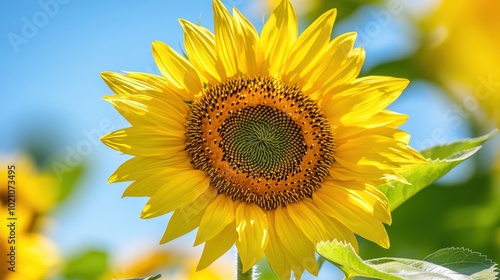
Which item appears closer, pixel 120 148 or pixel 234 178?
pixel 120 148

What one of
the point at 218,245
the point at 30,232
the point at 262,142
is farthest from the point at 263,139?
A: the point at 30,232

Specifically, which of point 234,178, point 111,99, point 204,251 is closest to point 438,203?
point 234,178

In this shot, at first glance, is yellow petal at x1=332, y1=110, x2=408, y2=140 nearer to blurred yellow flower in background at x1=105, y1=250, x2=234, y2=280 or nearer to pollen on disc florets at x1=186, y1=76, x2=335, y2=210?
pollen on disc florets at x1=186, y1=76, x2=335, y2=210

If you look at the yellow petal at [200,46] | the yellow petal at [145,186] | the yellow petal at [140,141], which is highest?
the yellow petal at [200,46]

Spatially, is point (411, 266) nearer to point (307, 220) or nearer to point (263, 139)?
point (307, 220)

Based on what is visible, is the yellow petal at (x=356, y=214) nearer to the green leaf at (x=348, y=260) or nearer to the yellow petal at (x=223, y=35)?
the green leaf at (x=348, y=260)

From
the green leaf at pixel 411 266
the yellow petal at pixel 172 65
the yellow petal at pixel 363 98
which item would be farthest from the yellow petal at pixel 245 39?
the green leaf at pixel 411 266

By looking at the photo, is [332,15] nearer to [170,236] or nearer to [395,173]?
[395,173]
